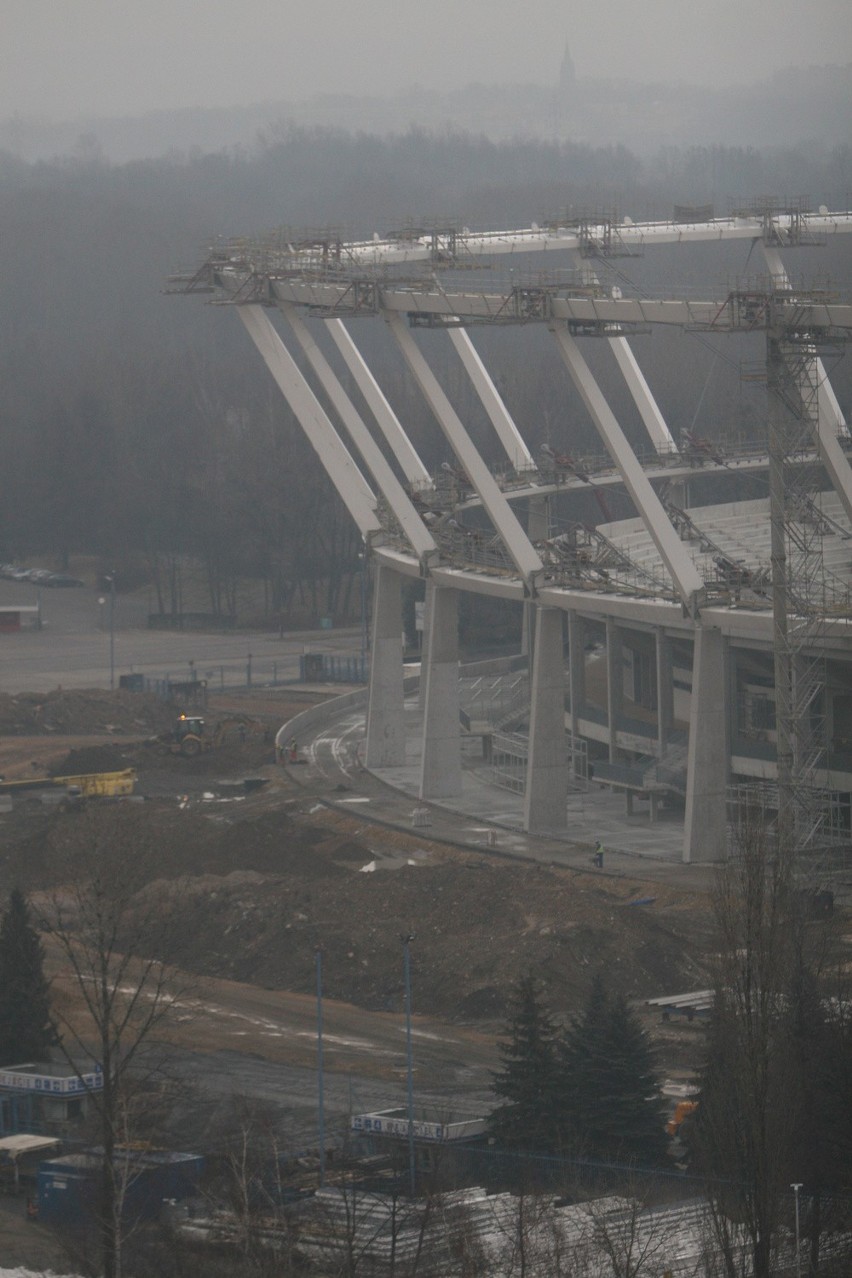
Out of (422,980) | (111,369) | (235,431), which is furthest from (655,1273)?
(111,369)

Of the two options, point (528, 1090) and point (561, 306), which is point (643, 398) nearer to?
point (561, 306)

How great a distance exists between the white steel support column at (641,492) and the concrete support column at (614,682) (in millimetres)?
7297

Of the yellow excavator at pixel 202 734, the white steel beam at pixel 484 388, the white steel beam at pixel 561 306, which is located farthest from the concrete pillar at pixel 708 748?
the yellow excavator at pixel 202 734

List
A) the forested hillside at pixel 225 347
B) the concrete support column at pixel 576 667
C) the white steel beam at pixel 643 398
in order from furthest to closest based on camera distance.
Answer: the forested hillside at pixel 225 347 < the white steel beam at pixel 643 398 < the concrete support column at pixel 576 667

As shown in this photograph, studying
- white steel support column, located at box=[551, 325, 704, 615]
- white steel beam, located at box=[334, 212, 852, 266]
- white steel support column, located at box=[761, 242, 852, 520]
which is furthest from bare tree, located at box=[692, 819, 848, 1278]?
white steel beam, located at box=[334, 212, 852, 266]

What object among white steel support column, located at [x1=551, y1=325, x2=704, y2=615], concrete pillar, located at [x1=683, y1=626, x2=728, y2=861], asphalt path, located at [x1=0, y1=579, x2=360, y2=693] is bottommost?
asphalt path, located at [x1=0, y1=579, x2=360, y2=693]

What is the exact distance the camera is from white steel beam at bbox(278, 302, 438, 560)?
47906 millimetres

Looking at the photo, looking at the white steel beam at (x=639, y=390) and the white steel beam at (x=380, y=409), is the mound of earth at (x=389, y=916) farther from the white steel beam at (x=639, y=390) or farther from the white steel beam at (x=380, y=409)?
the white steel beam at (x=639, y=390)

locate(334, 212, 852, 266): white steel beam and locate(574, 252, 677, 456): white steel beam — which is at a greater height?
locate(334, 212, 852, 266): white steel beam

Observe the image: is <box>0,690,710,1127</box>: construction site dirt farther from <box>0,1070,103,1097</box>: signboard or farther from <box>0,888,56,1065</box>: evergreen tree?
<box>0,888,56,1065</box>: evergreen tree

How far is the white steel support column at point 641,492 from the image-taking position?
128 feet

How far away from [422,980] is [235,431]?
8474 centimetres

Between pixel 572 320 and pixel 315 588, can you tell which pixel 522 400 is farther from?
pixel 572 320

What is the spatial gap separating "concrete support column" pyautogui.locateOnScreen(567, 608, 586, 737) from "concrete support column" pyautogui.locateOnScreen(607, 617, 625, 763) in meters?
1.64
